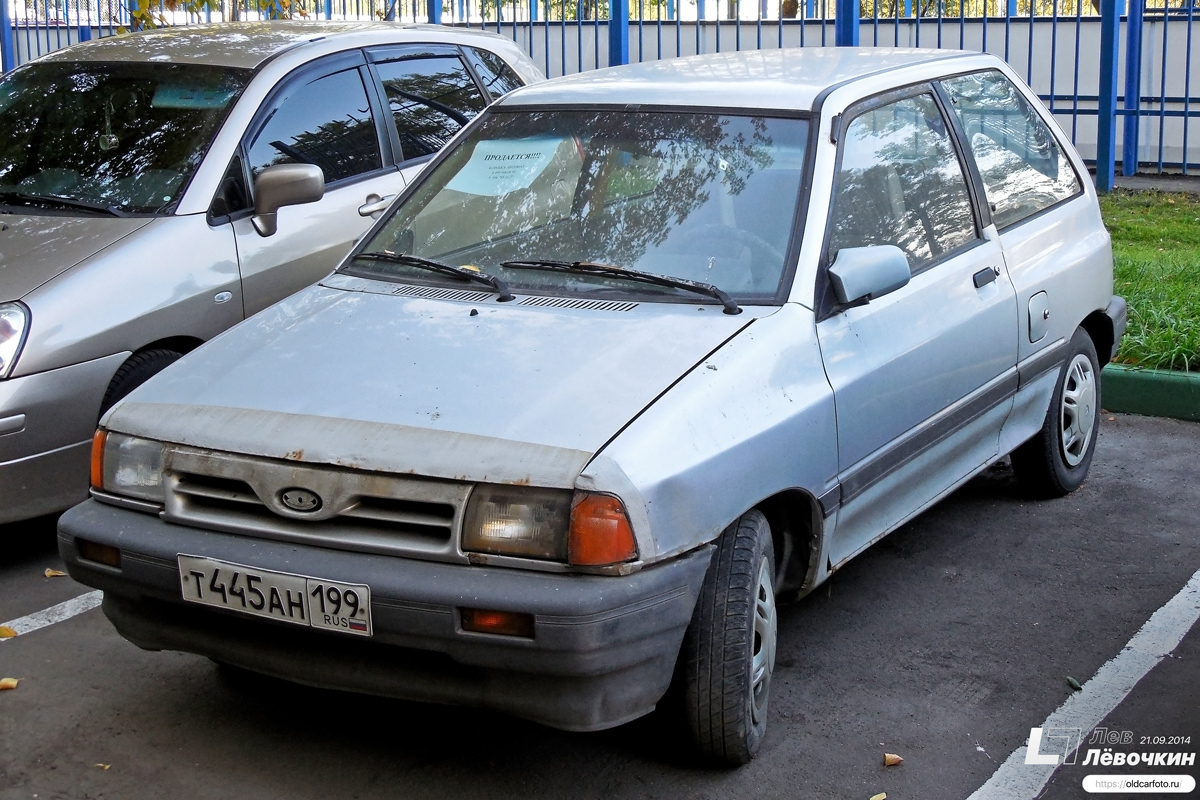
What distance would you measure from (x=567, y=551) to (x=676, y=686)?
525mm

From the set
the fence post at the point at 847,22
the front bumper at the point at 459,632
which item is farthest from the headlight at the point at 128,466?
the fence post at the point at 847,22

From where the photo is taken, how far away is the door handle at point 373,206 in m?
5.84

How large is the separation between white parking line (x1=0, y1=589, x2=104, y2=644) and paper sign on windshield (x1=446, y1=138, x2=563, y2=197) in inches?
68.6

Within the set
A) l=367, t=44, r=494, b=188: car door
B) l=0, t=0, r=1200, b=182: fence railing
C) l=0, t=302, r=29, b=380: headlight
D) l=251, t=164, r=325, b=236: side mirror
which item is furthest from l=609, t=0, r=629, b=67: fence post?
l=0, t=302, r=29, b=380: headlight

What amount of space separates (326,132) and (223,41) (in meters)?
0.64

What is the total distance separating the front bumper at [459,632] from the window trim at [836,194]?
3.10 ft

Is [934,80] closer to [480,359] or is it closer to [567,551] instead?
[480,359]

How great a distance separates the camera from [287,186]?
16.6ft

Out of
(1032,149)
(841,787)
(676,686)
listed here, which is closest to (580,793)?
(676,686)

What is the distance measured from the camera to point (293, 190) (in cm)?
507

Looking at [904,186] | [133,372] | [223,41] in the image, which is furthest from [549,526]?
[223,41]

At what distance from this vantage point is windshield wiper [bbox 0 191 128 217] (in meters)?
5.20

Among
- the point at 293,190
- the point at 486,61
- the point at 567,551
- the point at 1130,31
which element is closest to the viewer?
the point at 567,551

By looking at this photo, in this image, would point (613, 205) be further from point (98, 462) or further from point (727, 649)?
point (98, 462)
